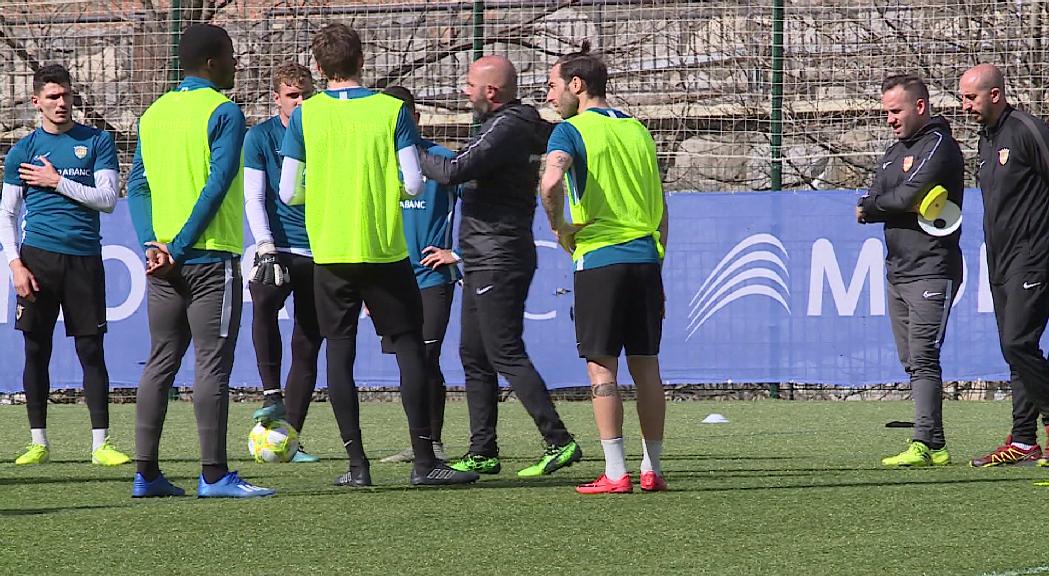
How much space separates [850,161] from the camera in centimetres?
1336

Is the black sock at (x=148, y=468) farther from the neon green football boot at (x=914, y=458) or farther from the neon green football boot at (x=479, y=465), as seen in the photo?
Result: the neon green football boot at (x=914, y=458)

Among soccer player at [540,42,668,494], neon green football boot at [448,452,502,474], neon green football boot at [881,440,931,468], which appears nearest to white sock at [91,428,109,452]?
neon green football boot at [448,452,502,474]

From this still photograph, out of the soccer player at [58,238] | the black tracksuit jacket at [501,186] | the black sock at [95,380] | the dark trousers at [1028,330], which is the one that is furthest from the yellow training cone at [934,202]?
the black sock at [95,380]

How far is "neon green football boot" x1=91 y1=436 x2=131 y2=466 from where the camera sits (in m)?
7.73

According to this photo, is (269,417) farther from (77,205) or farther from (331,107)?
(331,107)

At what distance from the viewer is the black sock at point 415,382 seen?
6348 mm

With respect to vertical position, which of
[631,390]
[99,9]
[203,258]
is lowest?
[631,390]

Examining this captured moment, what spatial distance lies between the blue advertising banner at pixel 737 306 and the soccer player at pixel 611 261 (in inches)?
229

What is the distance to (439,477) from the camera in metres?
6.45

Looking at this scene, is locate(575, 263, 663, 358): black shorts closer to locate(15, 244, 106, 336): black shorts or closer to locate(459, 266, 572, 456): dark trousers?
locate(459, 266, 572, 456): dark trousers

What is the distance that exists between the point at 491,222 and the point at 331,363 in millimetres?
1156

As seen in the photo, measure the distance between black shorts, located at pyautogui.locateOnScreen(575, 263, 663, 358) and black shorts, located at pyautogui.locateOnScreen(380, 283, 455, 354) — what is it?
1.58 metres

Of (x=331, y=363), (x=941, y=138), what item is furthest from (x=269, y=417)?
(x=941, y=138)

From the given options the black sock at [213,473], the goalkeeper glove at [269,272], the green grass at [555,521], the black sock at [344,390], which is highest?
the goalkeeper glove at [269,272]
